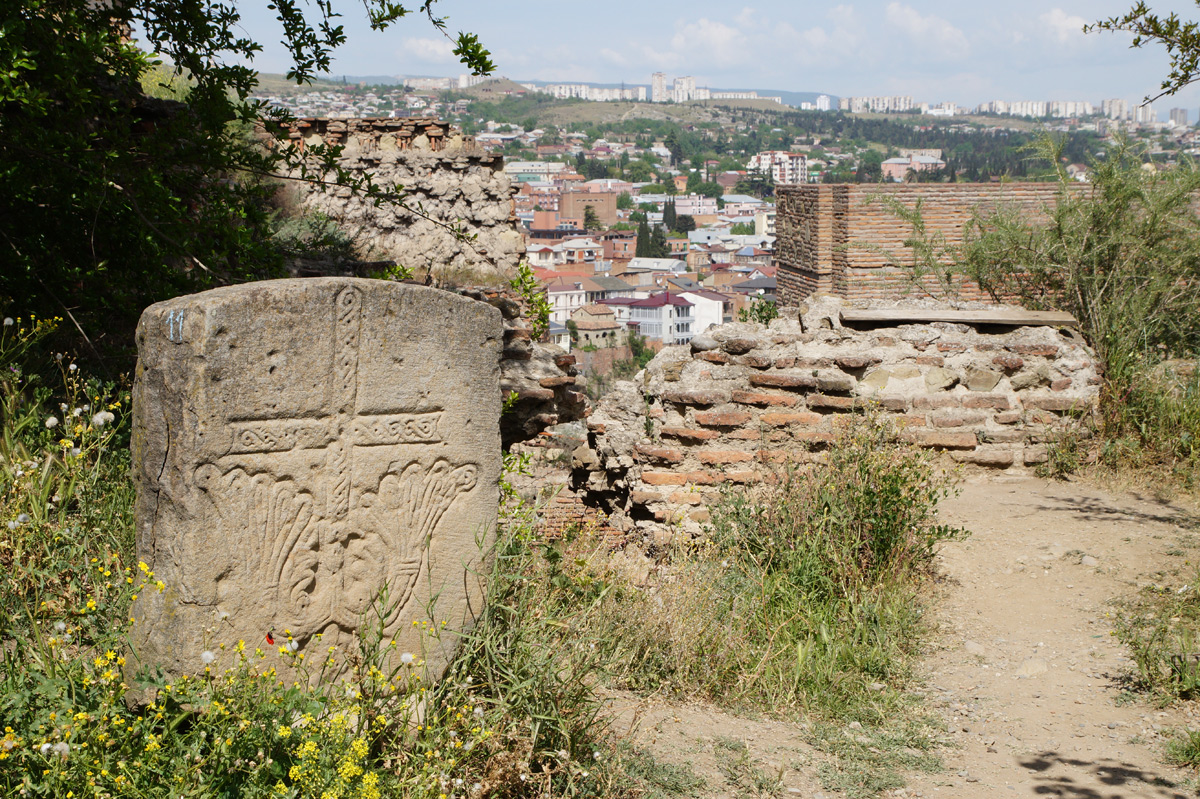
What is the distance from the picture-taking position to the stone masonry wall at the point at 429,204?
458 inches

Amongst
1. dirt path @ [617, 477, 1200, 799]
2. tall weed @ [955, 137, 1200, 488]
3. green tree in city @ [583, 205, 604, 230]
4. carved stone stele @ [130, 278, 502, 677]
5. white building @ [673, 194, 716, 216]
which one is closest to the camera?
carved stone stele @ [130, 278, 502, 677]

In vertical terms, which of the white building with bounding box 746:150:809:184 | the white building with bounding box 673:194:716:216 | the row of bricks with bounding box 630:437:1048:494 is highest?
the white building with bounding box 746:150:809:184

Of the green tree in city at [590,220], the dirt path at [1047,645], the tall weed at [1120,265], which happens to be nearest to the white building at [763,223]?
the green tree in city at [590,220]

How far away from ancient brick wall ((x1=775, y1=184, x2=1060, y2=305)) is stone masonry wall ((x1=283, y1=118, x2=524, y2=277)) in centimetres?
583

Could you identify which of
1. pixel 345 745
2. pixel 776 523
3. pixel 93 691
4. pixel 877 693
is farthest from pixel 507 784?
pixel 776 523

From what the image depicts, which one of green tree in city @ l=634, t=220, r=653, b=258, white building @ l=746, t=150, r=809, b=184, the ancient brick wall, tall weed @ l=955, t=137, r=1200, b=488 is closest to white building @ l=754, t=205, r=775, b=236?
white building @ l=746, t=150, r=809, b=184

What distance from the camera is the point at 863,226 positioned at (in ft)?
56.1

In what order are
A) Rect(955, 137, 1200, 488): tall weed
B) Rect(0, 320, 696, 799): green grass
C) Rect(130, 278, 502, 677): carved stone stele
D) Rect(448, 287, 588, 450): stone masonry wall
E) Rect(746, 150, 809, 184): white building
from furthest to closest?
Rect(746, 150, 809, 184): white building < Rect(955, 137, 1200, 488): tall weed < Rect(448, 287, 588, 450): stone masonry wall < Rect(130, 278, 502, 677): carved stone stele < Rect(0, 320, 696, 799): green grass

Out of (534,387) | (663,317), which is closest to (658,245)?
(663,317)

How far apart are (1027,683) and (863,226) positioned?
14.7 meters

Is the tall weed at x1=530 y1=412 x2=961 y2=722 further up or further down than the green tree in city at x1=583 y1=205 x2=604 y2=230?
further down

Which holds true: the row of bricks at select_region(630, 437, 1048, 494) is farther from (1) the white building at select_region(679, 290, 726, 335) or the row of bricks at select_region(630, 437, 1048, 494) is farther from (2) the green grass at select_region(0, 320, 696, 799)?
(1) the white building at select_region(679, 290, 726, 335)

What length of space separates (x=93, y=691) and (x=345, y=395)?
3.26 ft

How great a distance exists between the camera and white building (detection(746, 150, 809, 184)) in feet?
360
